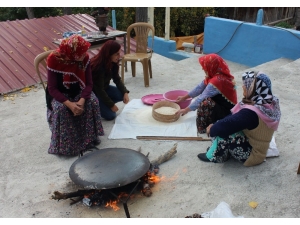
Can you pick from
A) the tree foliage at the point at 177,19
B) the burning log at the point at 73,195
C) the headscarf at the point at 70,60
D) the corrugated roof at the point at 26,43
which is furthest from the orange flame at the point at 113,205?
the tree foliage at the point at 177,19

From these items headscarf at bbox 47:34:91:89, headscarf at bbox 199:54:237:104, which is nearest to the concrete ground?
headscarf at bbox 199:54:237:104

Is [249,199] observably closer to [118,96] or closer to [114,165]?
[114,165]

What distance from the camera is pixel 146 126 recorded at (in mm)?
3986

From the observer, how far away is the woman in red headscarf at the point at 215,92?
3387 millimetres

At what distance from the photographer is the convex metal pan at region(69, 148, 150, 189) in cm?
→ 248

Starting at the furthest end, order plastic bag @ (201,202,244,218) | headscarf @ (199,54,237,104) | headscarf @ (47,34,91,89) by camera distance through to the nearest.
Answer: headscarf @ (199,54,237,104) → headscarf @ (47,34,91,89) → plastic bag @ (201,202,244,218)

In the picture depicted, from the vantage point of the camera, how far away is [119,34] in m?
6.02

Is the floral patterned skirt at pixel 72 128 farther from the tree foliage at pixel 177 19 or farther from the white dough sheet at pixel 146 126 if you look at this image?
the tree foliage at pixel 177 19

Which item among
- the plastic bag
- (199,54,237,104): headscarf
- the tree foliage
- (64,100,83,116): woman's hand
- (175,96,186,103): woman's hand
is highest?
(199,54,237,104): headscarf

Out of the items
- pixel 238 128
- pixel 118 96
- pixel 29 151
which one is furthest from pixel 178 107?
pixel 29 151

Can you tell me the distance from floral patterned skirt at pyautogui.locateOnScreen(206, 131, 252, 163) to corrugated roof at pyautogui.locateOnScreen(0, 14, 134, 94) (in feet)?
13.4

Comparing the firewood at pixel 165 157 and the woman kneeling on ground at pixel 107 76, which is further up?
the woman kneeling on ground at pixel 107 76

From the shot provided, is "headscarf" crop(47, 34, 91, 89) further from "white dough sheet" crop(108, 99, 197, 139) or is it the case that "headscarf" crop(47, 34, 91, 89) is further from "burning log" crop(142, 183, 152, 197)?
"burning log" crop(142, 183, 152, 197)
